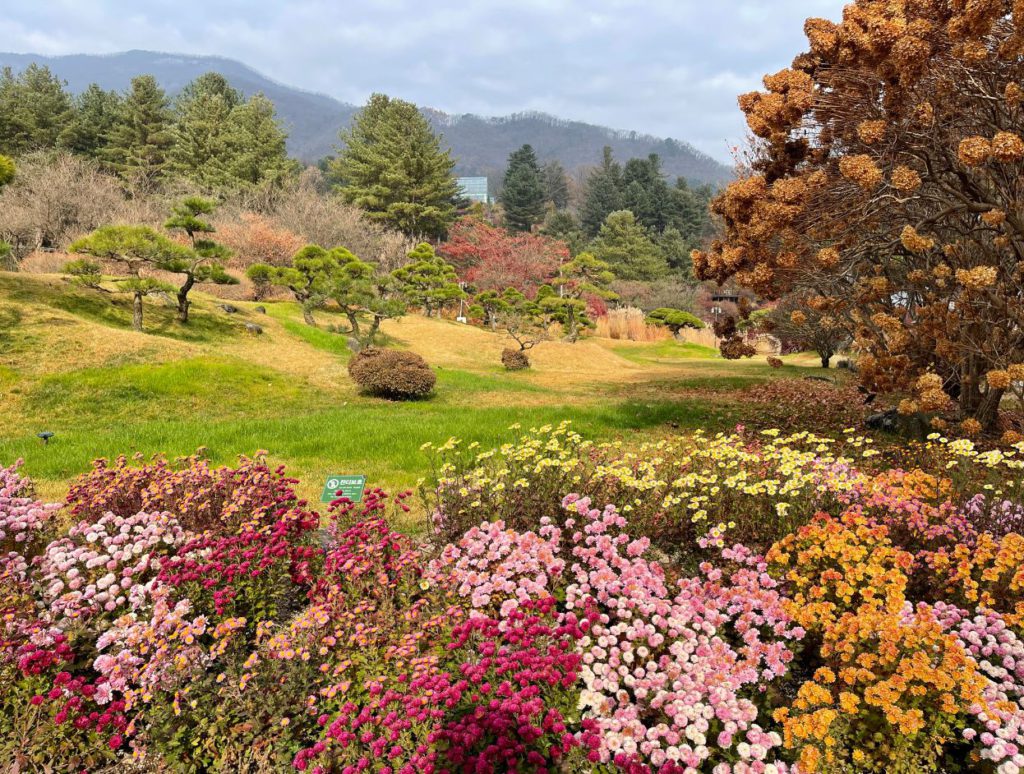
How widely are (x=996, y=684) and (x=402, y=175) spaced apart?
46.3 metres

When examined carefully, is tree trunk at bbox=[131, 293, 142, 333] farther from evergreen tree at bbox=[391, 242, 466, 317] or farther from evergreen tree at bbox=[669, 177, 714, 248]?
evergreen tree at bbox=[669, 177, 714, 248]

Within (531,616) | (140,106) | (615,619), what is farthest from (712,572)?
(140,106)

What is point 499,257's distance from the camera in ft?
136

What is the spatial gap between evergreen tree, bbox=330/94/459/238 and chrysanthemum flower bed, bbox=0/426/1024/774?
140ft

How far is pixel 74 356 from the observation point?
41.1 ft

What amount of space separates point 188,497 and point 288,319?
60.6ft

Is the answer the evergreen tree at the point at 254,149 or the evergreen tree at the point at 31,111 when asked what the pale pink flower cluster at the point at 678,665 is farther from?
the evergreen tree at the point at 31,111

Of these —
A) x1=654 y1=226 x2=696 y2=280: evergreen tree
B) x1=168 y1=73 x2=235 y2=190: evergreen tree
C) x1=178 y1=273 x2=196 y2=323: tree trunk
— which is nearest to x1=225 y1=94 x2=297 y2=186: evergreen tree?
x1=168 y1=73 x2=235 y2=190: evergreen tree

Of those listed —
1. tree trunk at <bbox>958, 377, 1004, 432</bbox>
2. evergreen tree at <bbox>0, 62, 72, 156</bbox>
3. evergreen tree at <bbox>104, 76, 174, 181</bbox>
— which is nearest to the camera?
tree trunk at <bbox>958, 377, 1004, 432</bbox>

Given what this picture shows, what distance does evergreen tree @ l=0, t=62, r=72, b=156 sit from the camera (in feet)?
131

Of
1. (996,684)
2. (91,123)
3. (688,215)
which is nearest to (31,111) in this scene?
(91,123)

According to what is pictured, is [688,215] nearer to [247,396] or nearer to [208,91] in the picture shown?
[208,91]

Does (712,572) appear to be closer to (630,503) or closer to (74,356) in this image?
(630,503)

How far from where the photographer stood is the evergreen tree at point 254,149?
40344 mm
